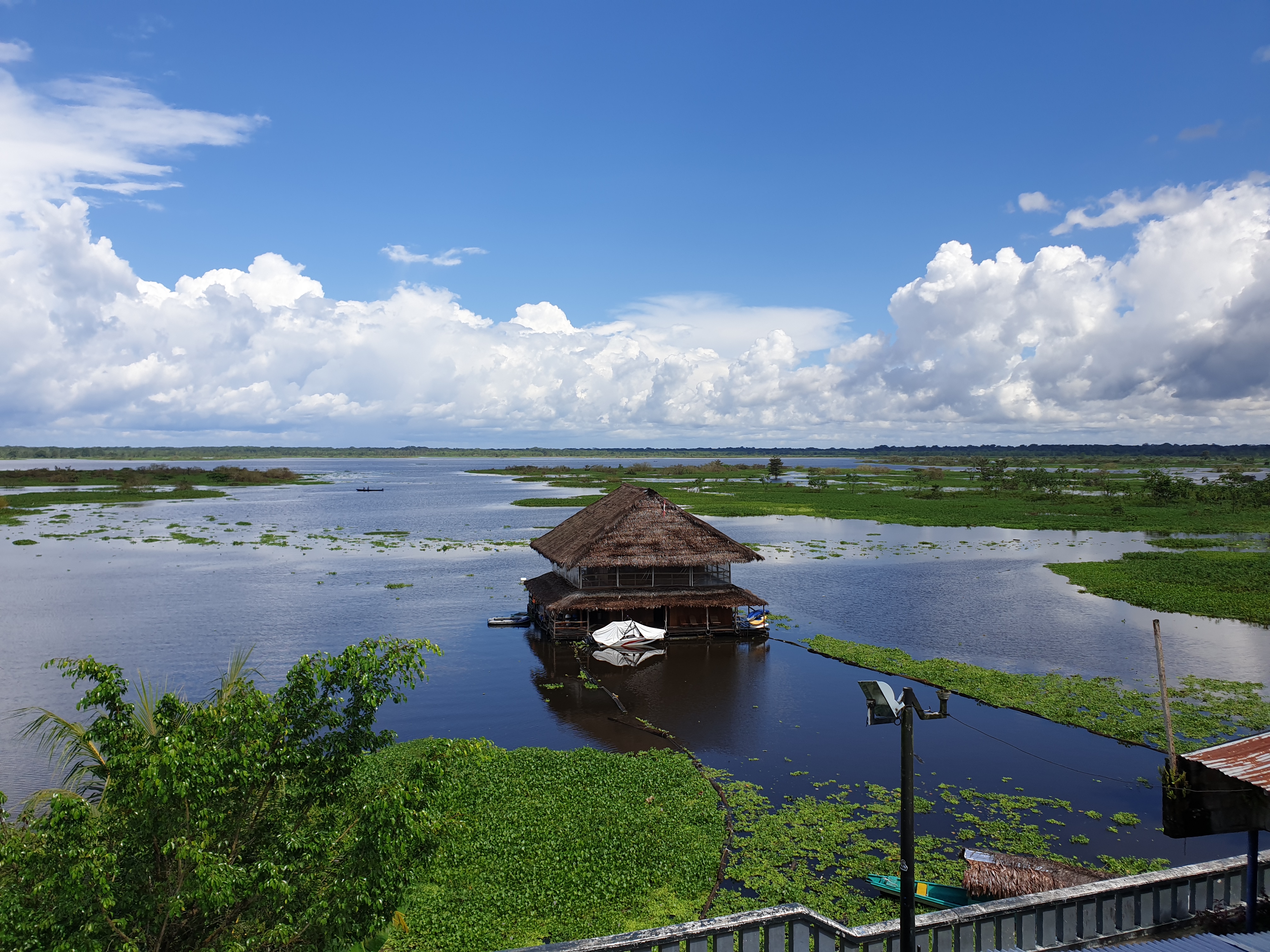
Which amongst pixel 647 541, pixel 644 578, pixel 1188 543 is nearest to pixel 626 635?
pixel 644 578

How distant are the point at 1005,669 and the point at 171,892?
30.2m

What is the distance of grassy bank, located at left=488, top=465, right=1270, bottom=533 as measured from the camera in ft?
259

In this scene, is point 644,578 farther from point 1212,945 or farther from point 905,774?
point 1212,945

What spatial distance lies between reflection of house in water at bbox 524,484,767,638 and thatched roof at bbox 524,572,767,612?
0.04 m

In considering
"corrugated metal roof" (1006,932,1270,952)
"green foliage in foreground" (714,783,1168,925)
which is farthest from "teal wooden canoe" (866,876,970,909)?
"corrugated metal roof" (1006,932,1270,952)

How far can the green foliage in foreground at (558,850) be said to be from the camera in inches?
512

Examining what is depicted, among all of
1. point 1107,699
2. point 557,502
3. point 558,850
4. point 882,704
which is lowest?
point 1107,699

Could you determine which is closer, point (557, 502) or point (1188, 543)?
point (1188, 543)

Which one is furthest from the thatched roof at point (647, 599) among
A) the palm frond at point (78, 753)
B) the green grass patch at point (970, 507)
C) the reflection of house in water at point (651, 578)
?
the green grass patch at point (970, 507)

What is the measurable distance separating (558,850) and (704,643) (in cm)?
1951

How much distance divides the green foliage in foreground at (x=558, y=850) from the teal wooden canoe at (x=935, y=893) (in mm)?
3277

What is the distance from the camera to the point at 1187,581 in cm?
4609

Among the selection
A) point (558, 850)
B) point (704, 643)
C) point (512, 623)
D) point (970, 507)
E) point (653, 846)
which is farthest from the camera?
point (970, 507)

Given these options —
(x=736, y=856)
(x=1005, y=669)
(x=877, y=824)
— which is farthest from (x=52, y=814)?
(x=1005, y=669)
